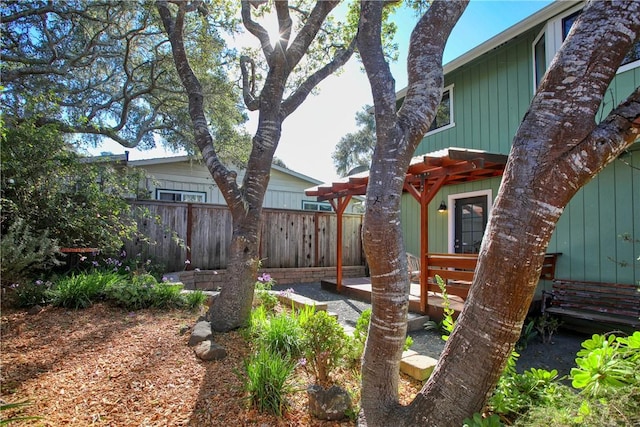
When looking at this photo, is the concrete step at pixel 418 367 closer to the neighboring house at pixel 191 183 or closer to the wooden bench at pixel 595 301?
the wooden bench at pixel 595 301

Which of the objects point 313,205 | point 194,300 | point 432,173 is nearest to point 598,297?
point 432,173

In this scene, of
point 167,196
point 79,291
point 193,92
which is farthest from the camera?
point 167,196

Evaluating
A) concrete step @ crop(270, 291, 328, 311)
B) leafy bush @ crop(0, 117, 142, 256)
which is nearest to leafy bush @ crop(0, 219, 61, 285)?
leafy bush @ crop(0, 117, 142, 256)

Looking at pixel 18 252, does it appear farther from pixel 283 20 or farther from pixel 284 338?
pixel 283 20

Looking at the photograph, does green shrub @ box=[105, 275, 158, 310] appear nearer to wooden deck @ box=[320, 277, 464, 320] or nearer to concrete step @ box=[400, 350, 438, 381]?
concrete step @ box=[400, 350, 438, 381]

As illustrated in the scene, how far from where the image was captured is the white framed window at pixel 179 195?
35.2 feet

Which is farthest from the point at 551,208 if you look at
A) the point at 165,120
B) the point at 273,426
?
the point at 165,120

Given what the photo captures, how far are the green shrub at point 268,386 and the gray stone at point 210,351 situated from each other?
2.15 ft

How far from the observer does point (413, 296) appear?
246 inches

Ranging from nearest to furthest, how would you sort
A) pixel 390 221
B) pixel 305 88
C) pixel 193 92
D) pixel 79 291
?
pixel 390 221 < pixel 193 92 < pixel 79 291 < pixel 305 88

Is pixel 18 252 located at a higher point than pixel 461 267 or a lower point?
higher

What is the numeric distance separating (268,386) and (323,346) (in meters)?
0.57

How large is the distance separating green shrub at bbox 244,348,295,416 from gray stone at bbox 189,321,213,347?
0.99m

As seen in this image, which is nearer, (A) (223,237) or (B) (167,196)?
(A) (223,237)
